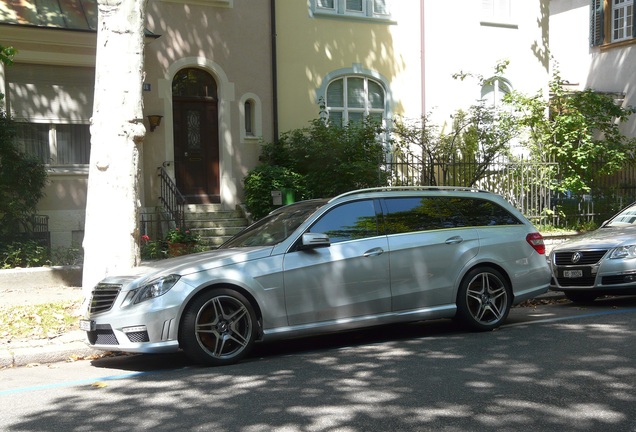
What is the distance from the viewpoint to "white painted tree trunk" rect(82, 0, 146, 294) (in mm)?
10375

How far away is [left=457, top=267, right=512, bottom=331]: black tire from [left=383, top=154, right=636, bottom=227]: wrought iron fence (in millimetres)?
9362

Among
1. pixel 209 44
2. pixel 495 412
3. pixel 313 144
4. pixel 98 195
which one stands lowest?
pixel 495 412

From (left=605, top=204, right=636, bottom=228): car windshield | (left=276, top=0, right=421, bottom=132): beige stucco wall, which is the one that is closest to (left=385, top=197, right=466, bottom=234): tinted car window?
(left=605, top=204, right=636, bottom=228): car windshield

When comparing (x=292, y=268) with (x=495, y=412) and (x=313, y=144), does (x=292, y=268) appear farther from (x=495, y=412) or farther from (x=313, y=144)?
(x=313, y=144)

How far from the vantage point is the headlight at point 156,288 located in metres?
7.97

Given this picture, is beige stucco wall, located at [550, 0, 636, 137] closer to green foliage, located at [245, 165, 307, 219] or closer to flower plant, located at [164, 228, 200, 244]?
green foliage, located at [245, 165, 307, 219]

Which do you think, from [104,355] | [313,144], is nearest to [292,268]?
[104,355]

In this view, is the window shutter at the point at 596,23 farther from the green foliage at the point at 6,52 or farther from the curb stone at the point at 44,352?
the curb stone at the point at 44,352

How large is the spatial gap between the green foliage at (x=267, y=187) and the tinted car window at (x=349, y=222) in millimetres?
8906

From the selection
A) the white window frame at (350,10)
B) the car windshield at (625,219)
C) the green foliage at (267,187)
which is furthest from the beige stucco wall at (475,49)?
the car windshield at (625,219)

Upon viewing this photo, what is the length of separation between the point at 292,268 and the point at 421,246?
165 centimetres

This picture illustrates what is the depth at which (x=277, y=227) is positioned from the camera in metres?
9.23

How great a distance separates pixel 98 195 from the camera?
1042 centimetres

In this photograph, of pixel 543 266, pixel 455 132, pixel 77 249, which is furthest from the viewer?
pixel 455 132
